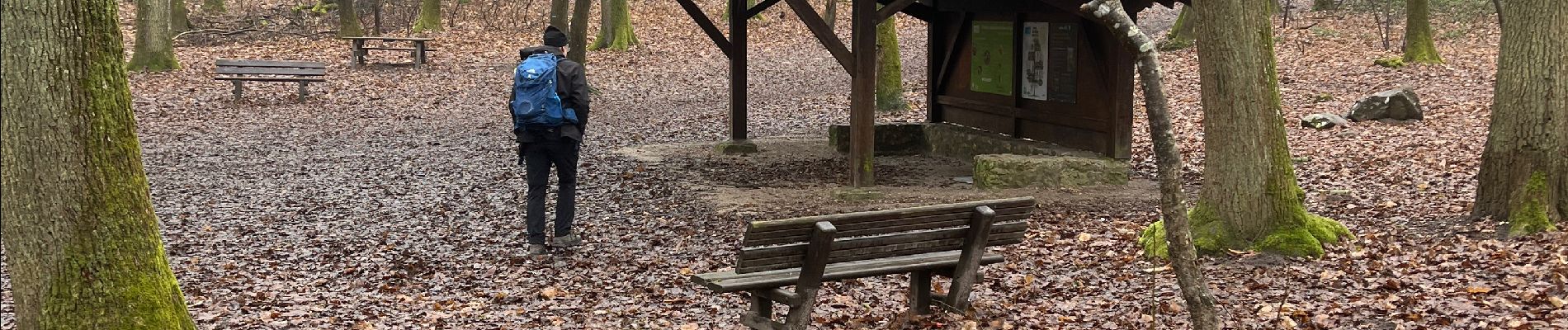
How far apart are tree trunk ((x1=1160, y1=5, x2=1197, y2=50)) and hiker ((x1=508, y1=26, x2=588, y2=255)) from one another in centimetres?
1709

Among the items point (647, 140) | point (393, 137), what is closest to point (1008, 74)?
point (647, 140)

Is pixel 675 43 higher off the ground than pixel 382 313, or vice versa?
pixel 675 43

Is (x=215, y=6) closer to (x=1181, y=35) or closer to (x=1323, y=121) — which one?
(x=1181, y=35)

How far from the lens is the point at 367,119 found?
1762 centimetres

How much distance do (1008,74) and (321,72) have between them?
11148 mm

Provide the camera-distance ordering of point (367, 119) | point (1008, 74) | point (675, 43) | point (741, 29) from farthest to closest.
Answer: point (675, 43)
point (367, 119)
point (741, 29)
point (1008, 74)

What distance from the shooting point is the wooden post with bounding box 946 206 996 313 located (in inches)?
243

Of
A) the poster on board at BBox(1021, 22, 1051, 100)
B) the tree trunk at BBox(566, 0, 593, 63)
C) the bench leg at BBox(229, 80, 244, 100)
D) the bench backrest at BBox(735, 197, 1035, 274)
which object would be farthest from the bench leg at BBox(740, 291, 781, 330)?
the bench leg at BBox(229, 80, 244, 100)

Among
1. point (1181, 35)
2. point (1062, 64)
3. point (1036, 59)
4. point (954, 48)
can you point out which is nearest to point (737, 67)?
point (954, 48)

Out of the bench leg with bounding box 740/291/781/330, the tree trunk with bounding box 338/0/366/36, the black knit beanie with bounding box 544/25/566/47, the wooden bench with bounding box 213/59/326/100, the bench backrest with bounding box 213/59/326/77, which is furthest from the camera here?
the tree trunk with bounding box 338/0/366/36

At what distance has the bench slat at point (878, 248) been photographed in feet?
18.3

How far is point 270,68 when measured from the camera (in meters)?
20.0

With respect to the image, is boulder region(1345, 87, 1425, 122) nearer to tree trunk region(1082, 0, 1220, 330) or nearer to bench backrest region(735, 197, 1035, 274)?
bench backrest region(735, 197, 1035, 274)

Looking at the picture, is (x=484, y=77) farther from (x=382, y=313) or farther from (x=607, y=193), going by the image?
(x=382, y=313)
